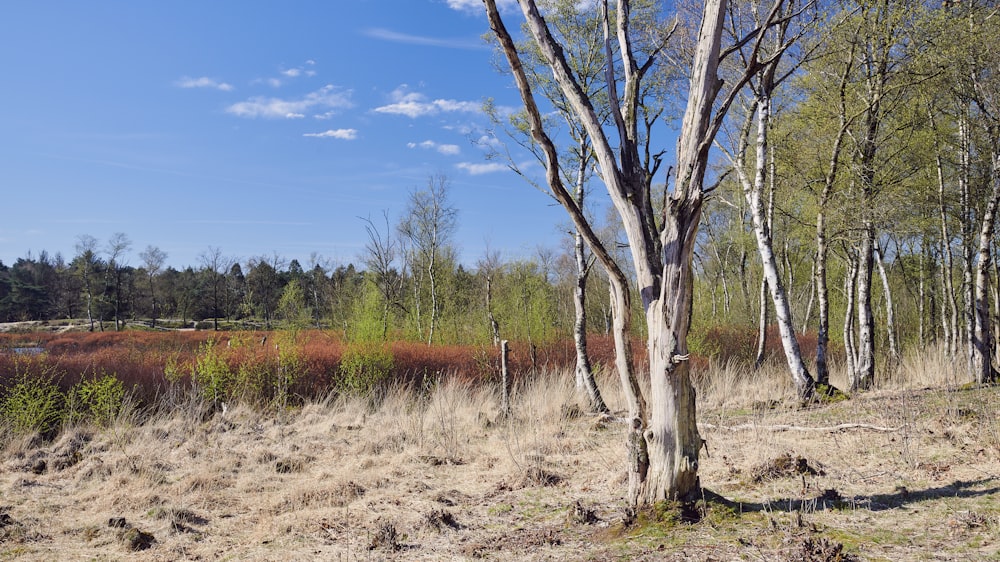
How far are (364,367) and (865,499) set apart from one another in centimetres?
999

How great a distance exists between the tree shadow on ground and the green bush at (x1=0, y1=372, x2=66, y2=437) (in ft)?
29.6

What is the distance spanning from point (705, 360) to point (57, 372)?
1348cm

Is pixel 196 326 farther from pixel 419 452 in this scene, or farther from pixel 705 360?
pixel 419 452

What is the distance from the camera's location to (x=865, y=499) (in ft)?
12.1

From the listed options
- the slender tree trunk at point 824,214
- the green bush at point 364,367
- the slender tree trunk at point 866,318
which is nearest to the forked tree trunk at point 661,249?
the slender tree trunk at point 824,214

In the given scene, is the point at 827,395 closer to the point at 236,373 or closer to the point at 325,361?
the point at 325,361

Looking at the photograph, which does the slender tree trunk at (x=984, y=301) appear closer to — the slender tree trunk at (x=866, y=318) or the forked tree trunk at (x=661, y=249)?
the slender tree trunk at (x=866, y=318)

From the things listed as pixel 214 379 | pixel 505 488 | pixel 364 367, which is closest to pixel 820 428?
pixel 505 488

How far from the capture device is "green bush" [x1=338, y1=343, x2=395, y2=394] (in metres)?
11.8

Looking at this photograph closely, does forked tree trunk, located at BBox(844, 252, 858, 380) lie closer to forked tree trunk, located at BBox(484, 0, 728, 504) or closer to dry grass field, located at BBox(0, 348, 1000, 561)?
dry grass field, located at BBox(0, 348, 1000, 561)

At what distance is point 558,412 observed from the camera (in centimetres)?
788

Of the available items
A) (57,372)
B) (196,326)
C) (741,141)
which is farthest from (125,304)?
(741,141)

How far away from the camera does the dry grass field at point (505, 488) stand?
10.7 feet

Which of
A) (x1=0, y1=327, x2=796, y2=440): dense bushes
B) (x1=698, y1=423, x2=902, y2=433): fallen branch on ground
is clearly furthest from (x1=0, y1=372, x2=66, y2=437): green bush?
(x1=698, y1=423, x2=902, y2=433): fallen branch on ground
